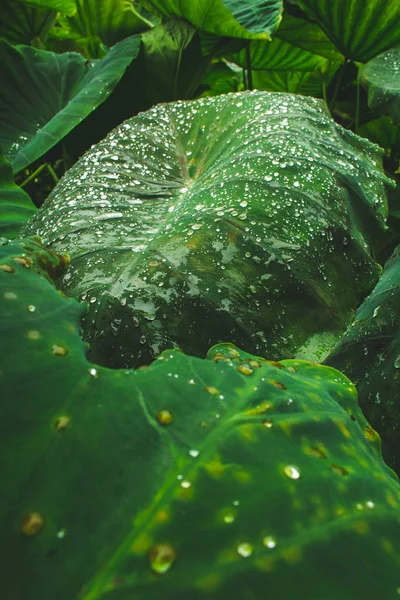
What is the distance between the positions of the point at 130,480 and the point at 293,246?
22.8 inches

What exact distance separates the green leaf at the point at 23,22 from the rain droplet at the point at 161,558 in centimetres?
230

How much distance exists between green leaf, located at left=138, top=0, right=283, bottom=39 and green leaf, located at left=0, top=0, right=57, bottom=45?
0.74 metres

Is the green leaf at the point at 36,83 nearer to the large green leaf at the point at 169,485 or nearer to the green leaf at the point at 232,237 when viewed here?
the green leaf at the point at 232,237

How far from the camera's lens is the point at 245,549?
0.33m

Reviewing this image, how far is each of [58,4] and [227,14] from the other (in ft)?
2.30

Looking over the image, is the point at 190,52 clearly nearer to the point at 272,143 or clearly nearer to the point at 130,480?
the point at 272,143

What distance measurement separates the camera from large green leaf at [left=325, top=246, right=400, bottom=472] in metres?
0.77

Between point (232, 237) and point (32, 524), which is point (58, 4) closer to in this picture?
point (232, 237)

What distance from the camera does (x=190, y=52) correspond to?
5.89ft

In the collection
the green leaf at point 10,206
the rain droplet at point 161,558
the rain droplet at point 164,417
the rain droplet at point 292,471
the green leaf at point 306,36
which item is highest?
the green leaf at point 306,36

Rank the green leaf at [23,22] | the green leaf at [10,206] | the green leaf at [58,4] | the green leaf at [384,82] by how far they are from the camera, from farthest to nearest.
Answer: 1. the green leaf at [23,22]
2. the green leaf at [58,4]
3. the green leaf at [384,82]
4. the green leaf at [10,206]

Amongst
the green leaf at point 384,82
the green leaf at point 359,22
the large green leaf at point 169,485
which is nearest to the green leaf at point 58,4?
the green leaf at point 359,22

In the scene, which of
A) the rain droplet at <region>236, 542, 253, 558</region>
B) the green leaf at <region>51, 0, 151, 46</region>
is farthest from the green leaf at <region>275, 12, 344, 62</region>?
the rain droplet at <region>236, 542, 253, 558</region>

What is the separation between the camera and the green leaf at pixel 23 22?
7.14ft
